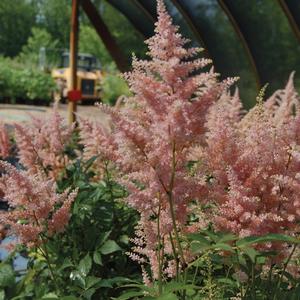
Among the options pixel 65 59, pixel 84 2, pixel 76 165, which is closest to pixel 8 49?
pixel 65 59

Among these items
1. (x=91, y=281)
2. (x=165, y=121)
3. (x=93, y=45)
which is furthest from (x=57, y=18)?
(x=165, y=121)

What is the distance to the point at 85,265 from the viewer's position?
2965mm

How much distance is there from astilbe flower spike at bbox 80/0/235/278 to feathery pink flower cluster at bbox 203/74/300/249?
0.12m

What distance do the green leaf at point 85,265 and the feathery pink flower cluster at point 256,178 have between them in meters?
0.93

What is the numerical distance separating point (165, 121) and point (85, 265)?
1.30 metres

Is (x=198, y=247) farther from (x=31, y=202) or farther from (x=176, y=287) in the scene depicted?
(x=31, y=202)

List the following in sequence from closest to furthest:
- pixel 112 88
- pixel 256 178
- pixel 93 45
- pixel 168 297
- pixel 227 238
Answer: pixel 168 297
pixel 227 238
pixel 256 178
pixel 112 88
pixel 93 45

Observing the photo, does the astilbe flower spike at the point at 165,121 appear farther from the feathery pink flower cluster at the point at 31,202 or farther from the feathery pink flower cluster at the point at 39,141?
the feathery pink flower cluster at the point at 39,141

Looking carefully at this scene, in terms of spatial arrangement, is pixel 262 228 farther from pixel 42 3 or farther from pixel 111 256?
pixel 42 3

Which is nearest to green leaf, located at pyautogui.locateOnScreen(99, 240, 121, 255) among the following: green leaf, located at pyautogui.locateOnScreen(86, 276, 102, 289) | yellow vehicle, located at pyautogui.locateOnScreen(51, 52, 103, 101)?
green leaf, located at pyautogui.locateOnScreen(86, 276, 102, 289)

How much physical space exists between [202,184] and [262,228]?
0.82 feet

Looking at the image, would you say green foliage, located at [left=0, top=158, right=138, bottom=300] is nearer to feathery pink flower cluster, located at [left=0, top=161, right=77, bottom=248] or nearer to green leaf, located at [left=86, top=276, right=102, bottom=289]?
green leaf, located at [left=86, top=276, right=102, bottom=289]

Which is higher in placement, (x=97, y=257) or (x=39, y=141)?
(x=39, y=141)

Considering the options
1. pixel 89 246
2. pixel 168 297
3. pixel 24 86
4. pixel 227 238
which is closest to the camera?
pixel 168 297
